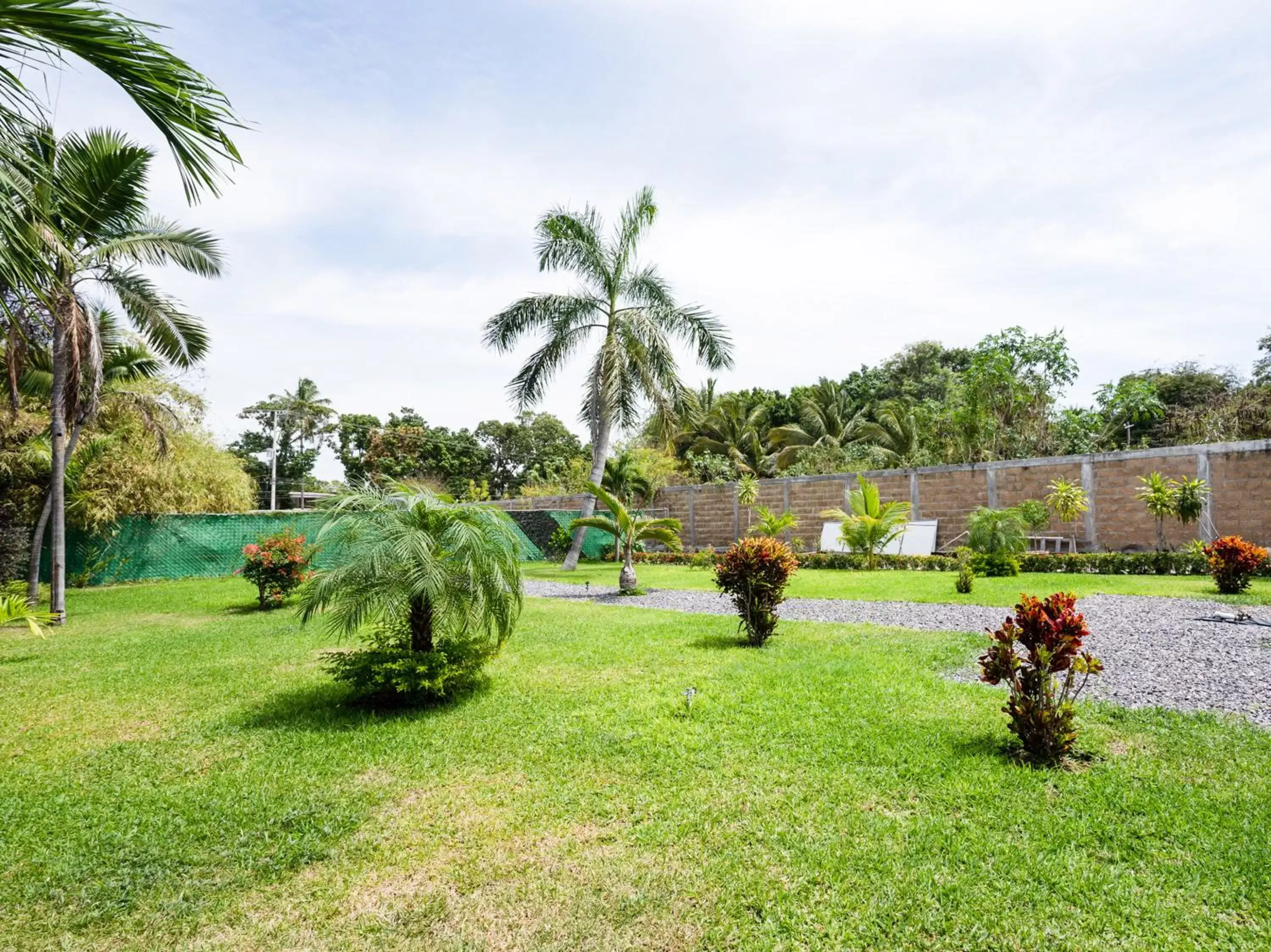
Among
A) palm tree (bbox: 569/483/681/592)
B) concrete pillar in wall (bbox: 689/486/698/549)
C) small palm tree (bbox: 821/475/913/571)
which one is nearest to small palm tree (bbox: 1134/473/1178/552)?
small palm tree (bbox: 821/475/913/571)

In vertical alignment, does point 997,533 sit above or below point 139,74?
below

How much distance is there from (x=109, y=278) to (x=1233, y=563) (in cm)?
1681

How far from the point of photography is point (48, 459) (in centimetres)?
1327

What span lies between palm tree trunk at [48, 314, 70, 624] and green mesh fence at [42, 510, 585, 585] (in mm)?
4515

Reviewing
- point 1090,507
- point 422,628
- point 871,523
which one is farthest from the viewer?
point 871,523

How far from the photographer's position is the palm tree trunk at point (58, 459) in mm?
9148

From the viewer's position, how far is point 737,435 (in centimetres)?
3403

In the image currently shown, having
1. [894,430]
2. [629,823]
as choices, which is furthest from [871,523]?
[894,430]

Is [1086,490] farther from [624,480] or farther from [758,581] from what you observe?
[758,581]

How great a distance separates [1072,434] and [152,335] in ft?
80.5

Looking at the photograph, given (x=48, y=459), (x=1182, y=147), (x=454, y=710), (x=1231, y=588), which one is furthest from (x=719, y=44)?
(x=48, y=459)

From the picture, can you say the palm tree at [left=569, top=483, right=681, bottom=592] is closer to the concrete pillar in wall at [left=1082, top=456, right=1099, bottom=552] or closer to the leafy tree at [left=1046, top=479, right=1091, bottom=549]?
the leafy tree at [left=1046, top=479, right=1091, bottom=549]

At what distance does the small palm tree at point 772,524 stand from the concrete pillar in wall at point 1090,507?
6.52 meters

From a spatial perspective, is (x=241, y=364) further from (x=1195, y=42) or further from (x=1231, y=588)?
(x=1231, y=588)
